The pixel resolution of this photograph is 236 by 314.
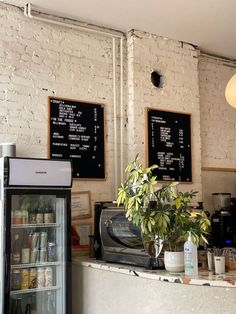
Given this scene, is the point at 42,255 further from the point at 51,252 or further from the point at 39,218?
the point at 39,218

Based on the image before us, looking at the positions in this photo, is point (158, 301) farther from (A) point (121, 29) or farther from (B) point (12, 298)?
(A) point (121, 29)

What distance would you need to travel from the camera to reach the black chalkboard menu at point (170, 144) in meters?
4.57

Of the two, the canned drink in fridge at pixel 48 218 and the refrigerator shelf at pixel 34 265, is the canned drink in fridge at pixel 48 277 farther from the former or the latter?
the canned drink in fridge at pixel 48 218

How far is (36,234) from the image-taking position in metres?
3.54

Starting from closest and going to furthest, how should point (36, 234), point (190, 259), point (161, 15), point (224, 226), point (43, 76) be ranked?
point (190, 259)
point (36, 234)
point (43, 76)
point (161, 15)
point (224, 226)

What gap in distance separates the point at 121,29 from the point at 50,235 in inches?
86.1

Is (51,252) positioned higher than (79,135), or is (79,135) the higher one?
(79,135)

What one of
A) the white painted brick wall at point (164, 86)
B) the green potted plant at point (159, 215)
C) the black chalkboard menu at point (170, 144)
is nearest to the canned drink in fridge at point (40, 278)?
the green potted plant at point (159, 215)

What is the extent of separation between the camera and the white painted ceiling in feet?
12.9

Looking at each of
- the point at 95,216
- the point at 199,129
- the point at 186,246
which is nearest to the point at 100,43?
the point at 199,129

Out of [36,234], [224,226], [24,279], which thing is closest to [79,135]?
[36,234]

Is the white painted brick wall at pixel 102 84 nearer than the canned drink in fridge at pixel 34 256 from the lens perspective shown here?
No

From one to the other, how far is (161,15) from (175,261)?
2.34 meters

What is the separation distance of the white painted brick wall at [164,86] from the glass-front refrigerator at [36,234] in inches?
45.6
